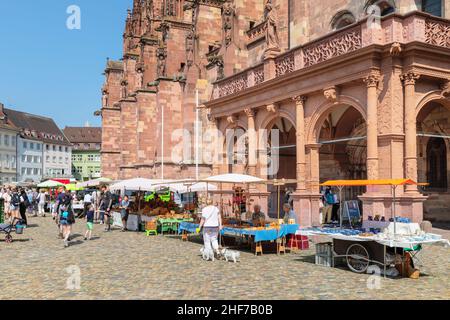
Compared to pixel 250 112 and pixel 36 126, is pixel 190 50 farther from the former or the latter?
pixel 36 126

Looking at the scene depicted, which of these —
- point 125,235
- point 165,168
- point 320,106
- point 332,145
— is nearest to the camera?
point 320,106

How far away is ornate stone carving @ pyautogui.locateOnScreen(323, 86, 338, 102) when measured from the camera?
55.0 ft

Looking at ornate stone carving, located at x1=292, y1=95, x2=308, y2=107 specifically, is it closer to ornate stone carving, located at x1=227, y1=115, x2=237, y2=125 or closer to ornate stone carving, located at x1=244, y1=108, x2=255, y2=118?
ornate stone carving, located at x1=244, y1=108, x2=255, y2=118

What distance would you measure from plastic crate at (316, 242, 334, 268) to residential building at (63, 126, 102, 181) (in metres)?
108

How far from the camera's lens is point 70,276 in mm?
9766

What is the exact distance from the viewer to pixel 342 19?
21094 mm

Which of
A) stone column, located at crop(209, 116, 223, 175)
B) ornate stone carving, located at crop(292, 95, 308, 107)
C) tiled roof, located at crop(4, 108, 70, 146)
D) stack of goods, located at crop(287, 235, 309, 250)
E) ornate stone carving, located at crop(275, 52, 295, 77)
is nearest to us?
stack of goods, located at crop(287, 235, 309, 250)

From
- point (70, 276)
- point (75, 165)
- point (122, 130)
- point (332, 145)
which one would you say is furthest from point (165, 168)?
point (75, 165)

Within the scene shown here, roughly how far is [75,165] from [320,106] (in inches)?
4137

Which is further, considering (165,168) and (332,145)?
(165,168)

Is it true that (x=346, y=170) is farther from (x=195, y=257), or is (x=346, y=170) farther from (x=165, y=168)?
(x=165, y=168)

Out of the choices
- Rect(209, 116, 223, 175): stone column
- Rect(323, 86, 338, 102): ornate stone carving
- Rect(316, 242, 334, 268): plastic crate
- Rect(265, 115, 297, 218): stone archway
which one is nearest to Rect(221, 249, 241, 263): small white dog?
Rect(316, 242, 334, 268): plastic crate

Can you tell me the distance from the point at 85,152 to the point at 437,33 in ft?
356

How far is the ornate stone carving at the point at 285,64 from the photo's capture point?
1897 cm
